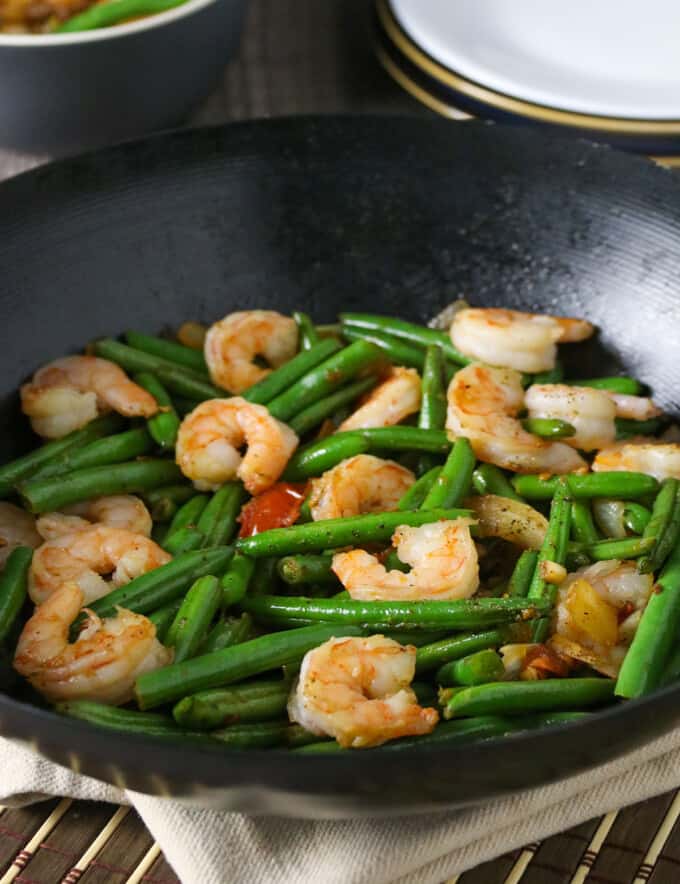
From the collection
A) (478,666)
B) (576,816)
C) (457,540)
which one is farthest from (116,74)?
(576,816)

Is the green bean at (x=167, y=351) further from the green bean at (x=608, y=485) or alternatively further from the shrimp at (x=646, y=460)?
the shrimp at (x=646, y=460)

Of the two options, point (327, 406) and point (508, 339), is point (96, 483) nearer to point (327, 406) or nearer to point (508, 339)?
point (327, 406)

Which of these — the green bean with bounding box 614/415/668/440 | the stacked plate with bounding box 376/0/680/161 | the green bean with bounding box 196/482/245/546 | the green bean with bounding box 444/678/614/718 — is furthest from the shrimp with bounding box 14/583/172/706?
the stacked plate with bounding box 376/0/680/161

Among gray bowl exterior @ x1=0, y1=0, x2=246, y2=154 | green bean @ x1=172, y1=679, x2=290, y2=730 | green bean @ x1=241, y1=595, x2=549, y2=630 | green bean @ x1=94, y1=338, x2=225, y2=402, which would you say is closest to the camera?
green bean @ x1=172, y1=679, x2=290, y2=730

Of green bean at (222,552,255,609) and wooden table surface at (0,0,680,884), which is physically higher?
green bean at (222,552,255,609)

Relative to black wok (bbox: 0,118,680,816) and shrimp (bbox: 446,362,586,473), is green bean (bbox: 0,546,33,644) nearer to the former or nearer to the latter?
black wok (bbox: 0,118,680,816)

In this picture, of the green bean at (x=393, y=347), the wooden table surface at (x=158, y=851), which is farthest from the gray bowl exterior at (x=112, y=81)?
the wooden table surface at (x=158, y=851)
